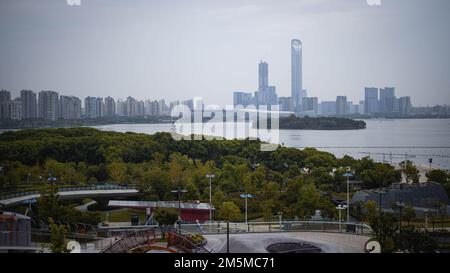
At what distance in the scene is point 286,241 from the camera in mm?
3729

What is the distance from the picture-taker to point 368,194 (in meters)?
5.90

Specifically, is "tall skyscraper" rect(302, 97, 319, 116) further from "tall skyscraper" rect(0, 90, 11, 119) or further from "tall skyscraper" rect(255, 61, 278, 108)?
"tall skyscraper" rect(0, 90, 11, 119)

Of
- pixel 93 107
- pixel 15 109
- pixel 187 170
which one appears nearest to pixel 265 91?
pixel 187 170

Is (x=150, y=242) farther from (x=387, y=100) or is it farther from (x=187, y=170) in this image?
(x=387, y=100)

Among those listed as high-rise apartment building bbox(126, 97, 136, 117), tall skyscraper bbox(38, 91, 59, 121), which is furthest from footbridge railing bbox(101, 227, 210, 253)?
high-rise apartment building bbox(126, 97, 136, 117)

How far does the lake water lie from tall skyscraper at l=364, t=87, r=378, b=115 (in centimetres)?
14

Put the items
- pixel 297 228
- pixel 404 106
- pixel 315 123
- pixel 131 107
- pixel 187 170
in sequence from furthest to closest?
pixel 315 123, pixel 187 170, pixel 131 107, pixel 404 106, pixel 297 228

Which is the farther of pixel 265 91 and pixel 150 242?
pixel 265 91

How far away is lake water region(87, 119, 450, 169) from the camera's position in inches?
200

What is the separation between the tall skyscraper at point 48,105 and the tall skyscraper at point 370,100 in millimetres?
3216

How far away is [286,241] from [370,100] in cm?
230

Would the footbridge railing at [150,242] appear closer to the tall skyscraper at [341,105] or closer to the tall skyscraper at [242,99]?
the tall skyscraper at [242,99]
